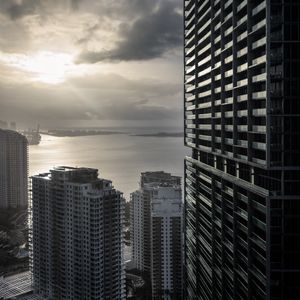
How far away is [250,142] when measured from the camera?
20.1 feet

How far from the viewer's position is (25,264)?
2134 centimetres

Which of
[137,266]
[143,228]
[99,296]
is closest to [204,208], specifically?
[99,296]

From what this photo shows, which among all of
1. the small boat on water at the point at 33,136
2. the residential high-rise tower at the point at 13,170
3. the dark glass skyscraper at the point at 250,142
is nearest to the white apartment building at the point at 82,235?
the dark glass skyscraper at the point at 250,142

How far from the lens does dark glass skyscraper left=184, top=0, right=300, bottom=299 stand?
5.57m

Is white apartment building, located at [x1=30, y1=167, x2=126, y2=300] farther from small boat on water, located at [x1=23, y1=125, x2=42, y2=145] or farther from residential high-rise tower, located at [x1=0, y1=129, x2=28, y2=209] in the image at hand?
small boat on water, located at [x1=23, y1=125, x2=42, y2=145]

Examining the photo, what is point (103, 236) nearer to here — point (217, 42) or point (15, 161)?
point (217, 42)

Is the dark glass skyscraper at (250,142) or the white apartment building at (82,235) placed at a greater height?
the dark glass skyscraper at (250,142)

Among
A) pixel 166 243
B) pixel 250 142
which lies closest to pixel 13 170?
pixel 166 243

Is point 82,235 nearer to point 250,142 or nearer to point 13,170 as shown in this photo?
point 250,142

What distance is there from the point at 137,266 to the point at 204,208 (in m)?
11.4

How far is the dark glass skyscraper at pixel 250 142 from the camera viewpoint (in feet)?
18.3

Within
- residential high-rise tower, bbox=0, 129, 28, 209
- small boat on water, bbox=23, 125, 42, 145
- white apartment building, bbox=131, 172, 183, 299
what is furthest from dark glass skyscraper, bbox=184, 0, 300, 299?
small boat on water, bbox=23, 125, 42, 145

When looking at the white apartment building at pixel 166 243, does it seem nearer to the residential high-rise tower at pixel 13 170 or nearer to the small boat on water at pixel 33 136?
the residential high-rise tower at pixel 13 170

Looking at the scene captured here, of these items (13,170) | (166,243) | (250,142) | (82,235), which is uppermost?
(250,142)
